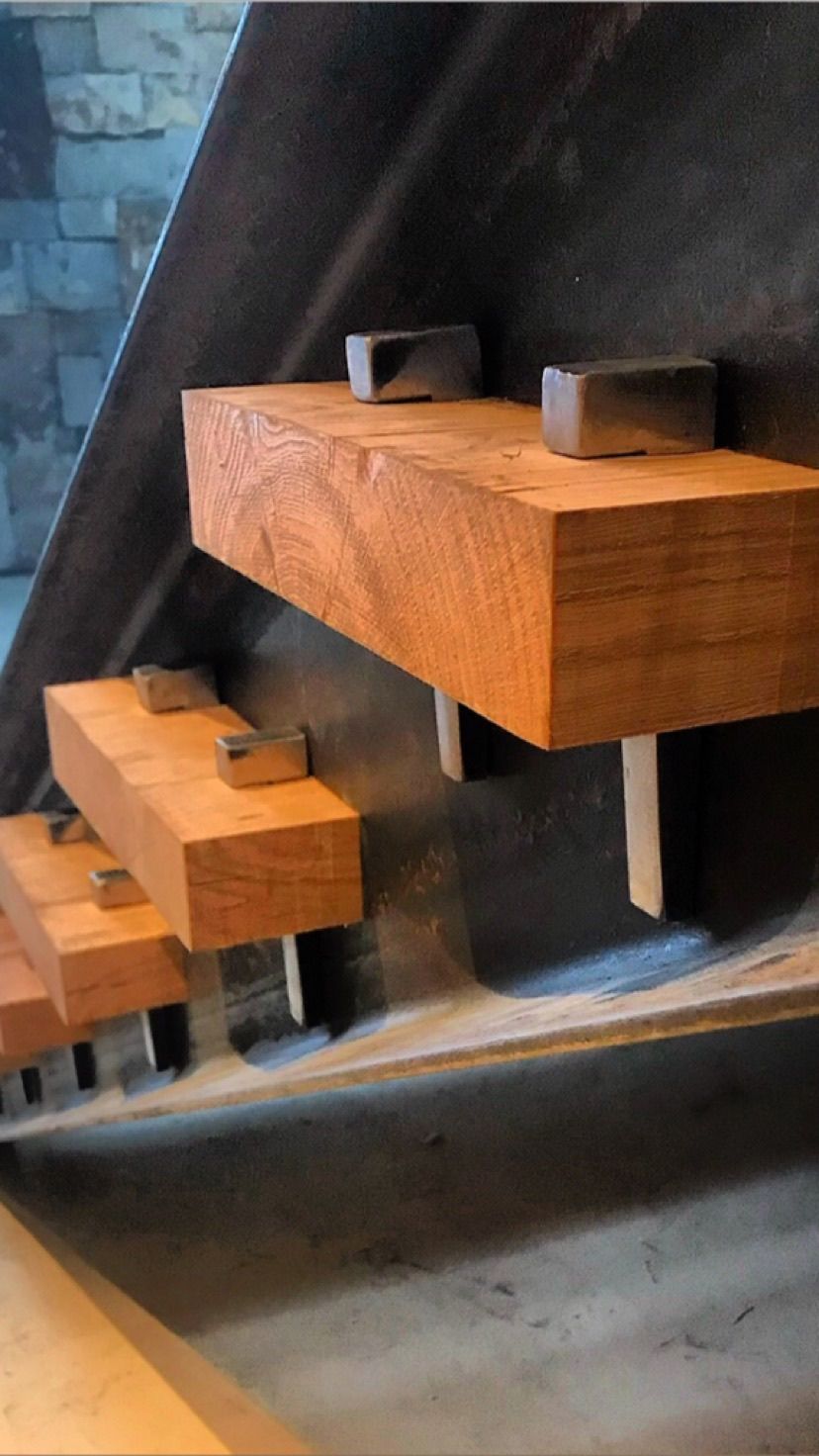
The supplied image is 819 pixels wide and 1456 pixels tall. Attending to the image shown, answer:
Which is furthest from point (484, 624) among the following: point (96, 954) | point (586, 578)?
point (96, 954)

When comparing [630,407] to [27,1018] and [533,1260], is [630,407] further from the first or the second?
[27,1018]

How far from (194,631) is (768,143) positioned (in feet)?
2.87

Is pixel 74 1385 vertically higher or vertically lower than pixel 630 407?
lower

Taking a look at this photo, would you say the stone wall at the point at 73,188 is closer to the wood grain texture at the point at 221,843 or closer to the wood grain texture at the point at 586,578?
the wood grain texture at the point at 221,843

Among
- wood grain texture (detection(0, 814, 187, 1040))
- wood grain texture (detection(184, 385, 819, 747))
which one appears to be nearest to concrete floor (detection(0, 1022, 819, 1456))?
wood grain texture (detection(0, 814, 187, 1040))

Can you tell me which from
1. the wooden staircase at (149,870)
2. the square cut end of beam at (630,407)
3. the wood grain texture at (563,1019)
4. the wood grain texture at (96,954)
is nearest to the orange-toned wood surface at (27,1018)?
the wooden staircase at (149,870)

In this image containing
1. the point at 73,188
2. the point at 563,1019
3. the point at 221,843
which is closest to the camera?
the point at 563,1019

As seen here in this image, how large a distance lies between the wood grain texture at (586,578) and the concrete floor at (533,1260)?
0.68 metres

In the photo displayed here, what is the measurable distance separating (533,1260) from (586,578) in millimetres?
944

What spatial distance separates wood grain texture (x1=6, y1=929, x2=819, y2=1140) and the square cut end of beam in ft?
0.83

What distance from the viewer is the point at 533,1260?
4.18 ft

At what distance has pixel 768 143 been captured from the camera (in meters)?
0.59

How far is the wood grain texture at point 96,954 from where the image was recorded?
136 centimetres

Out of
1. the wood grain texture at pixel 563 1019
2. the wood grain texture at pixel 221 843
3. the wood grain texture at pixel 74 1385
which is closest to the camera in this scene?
the wood grain texture at pixel 563 1019
